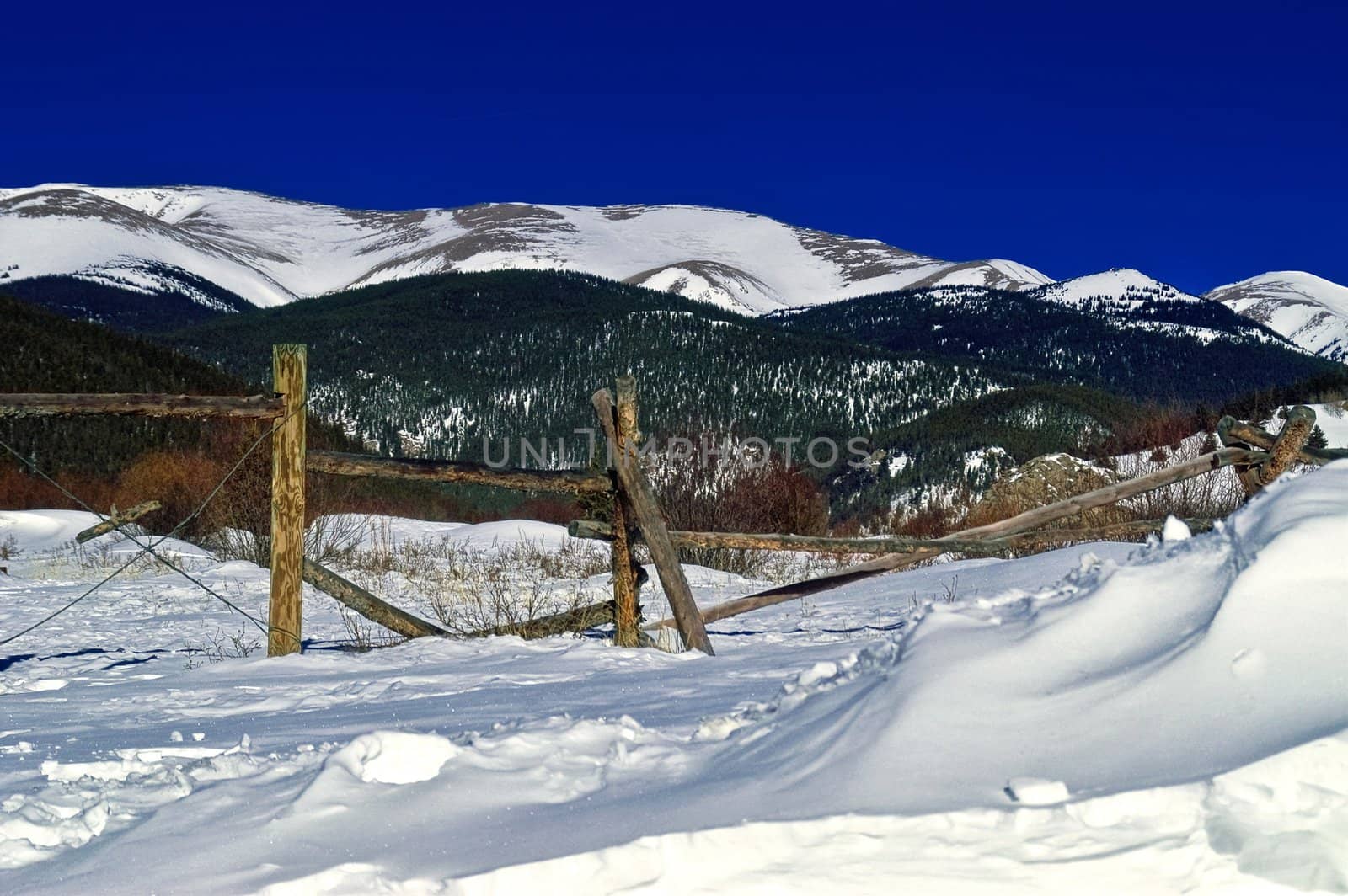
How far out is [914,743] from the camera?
2457 mm

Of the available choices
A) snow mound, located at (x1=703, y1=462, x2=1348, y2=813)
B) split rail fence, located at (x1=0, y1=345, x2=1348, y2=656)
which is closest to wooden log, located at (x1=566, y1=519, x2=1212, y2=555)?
split rail fence, located at (x1=0, y1=345, x2=1348, y2=656)

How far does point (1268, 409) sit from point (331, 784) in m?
21.2

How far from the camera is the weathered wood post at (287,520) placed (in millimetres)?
5609

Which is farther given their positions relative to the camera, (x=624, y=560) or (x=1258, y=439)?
(x=1258, y=439)

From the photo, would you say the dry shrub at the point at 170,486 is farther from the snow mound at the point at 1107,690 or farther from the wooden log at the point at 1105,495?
the snow mound at the point at 1107,690

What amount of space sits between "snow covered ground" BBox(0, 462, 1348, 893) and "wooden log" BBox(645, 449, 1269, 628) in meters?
2.25

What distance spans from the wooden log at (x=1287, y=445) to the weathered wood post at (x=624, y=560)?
390 cm

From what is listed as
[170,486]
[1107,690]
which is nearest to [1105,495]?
[1107,690]

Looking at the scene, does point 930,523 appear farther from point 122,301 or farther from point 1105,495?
point 122,301

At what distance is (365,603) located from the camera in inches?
229

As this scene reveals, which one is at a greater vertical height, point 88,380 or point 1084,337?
point 1084,337

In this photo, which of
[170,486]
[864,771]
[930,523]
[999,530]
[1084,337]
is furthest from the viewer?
[1084,337]

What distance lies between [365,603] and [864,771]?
401 centimetres

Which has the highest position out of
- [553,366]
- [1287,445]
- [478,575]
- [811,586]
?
[553,366]
